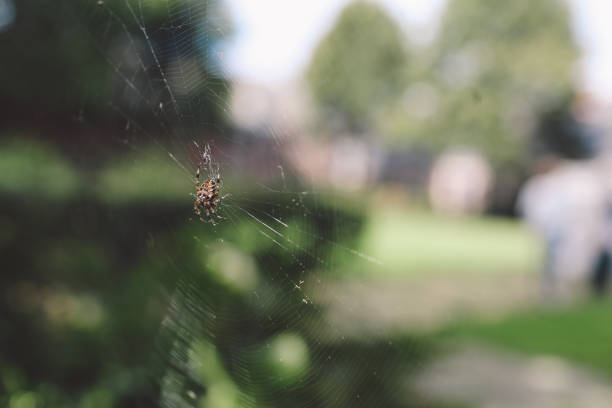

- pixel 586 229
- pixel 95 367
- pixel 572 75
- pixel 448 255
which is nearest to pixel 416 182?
pixel 572 75

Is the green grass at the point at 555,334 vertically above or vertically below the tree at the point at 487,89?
below

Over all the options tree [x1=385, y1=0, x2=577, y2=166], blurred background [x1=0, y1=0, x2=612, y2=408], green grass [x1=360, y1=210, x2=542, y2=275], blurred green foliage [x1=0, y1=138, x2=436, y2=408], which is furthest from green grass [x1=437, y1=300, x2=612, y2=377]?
tree [x1=385, y1=0, x2=577, y2=166]

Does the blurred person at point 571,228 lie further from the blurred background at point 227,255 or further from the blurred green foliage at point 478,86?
the blurred green foliage at point 478,86

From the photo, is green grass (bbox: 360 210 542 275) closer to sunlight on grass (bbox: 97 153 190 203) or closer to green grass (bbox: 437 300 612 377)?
green grass (bbox: 437 300 612 377)

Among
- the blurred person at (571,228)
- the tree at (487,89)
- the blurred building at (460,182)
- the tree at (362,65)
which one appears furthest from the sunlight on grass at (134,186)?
the blurred building at (460,182)

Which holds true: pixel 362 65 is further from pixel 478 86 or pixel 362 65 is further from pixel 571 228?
pixel 478 86

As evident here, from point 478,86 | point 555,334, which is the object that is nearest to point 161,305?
point 555,334
